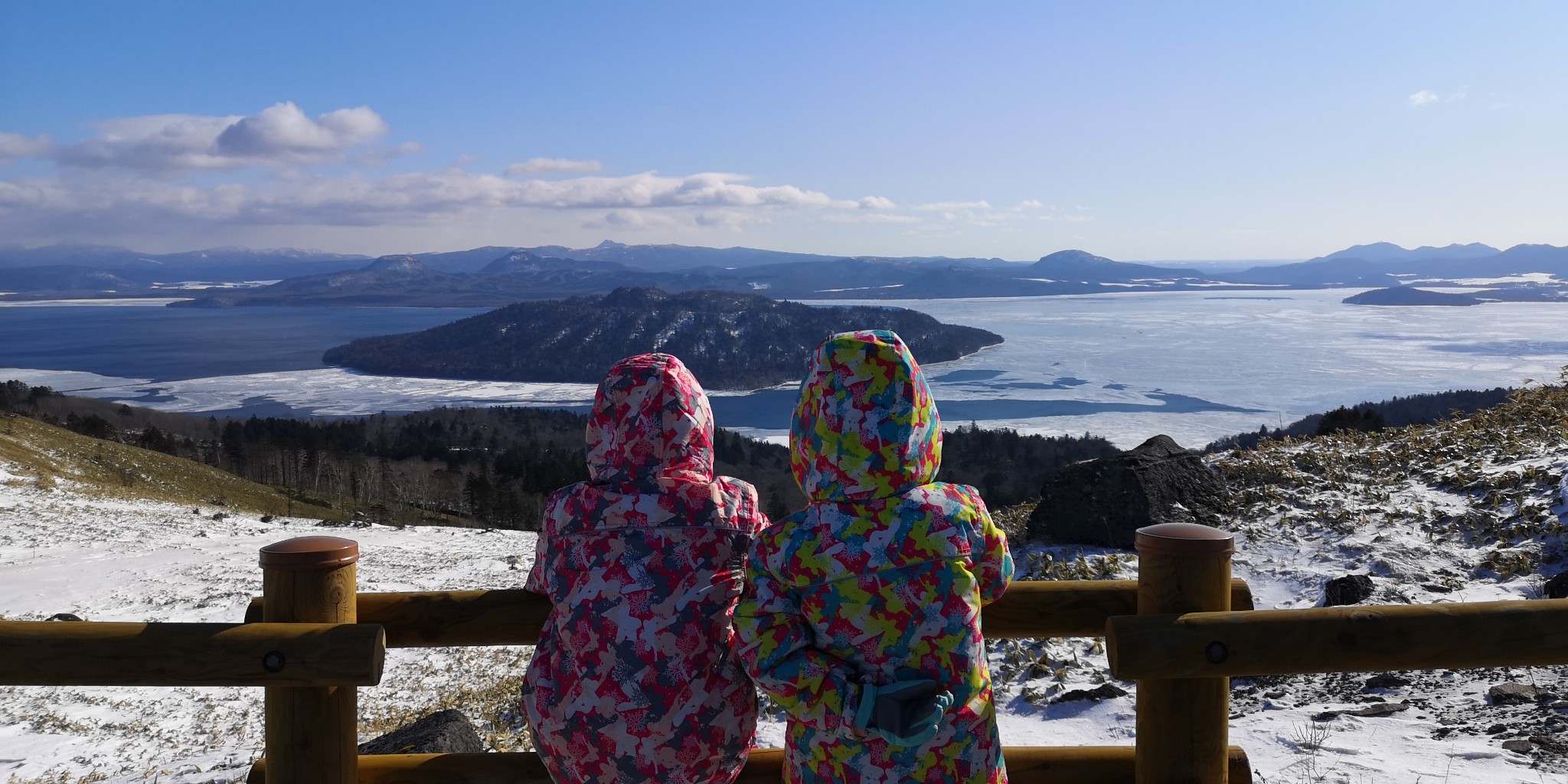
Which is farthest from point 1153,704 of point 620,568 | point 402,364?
point 402,364

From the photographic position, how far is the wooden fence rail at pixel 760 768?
3076 millimetres

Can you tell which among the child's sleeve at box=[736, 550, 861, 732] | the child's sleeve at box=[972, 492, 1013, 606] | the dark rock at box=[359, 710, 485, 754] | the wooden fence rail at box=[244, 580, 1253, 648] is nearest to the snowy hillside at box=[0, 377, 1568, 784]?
the dark rock at box=[359, 710, 485, 754]

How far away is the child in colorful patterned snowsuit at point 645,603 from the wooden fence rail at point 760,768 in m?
0.25

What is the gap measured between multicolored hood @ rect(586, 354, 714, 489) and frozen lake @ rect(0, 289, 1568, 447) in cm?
4565

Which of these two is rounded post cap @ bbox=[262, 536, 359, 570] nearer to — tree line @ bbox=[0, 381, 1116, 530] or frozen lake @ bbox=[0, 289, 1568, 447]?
tree line @ bbox=[0, 381, 1116, 530]

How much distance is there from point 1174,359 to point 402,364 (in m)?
110

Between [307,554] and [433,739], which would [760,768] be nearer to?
[307,554]

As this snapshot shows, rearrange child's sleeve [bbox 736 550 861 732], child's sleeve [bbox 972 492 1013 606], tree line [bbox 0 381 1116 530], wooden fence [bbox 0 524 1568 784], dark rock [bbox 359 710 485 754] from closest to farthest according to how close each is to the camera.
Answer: child's sleeve [bbox 736 550 861 732]
child's sleeve [bbox 972 492 1013 606]
wooden fence [bbox 0 524 1568 784]
dark rock [bbox 359 710 485 754]
tree line [bbox 0 381 1116 530]

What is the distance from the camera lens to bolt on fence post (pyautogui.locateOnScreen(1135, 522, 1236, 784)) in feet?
9.36

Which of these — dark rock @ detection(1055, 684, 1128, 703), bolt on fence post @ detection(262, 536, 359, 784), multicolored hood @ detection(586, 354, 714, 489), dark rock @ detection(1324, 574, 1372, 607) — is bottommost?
dark rock @ detection(1055, 684, 1128, 703)

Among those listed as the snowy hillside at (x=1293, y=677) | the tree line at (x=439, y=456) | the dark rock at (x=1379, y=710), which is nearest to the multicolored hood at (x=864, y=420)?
the snowy hillside at (x=1293, y=677)

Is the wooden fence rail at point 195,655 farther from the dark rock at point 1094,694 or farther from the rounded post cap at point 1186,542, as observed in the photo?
the dark rock at point 1094,694

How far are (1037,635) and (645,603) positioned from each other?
4.14 feet

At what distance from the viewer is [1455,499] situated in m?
9.09
